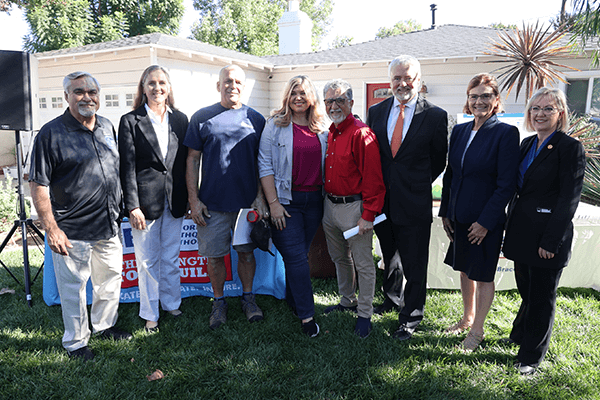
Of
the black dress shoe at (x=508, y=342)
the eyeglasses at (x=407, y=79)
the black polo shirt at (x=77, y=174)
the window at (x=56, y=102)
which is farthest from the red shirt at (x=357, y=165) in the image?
the window at (x=56, y=102)

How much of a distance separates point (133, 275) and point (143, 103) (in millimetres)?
1696

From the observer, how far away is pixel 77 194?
2.83 m

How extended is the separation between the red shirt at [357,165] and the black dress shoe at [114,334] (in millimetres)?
2065

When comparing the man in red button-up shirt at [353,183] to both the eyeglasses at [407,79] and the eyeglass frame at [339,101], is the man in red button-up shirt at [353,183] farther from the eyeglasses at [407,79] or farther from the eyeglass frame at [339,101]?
the eyeglasses at [407,79]

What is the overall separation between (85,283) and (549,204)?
10.8ft

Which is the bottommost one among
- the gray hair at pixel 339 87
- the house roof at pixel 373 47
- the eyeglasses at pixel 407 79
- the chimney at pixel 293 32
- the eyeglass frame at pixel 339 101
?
the eyeglass frame at pixel 339 101

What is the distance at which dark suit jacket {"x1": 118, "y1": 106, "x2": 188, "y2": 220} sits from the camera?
314 centimetres

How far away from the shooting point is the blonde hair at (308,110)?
3041 millimetres

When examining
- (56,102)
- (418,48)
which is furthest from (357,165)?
(56,102)

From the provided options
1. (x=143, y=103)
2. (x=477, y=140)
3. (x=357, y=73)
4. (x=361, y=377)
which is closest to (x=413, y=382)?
(x=361, y=377)

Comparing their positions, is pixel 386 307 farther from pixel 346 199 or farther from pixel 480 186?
pixel 480 186

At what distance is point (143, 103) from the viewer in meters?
3.28

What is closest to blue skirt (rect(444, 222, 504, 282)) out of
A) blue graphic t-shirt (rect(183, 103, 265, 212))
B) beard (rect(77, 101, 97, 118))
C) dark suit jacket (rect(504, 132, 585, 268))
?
dark suit jacket (rect(504, 132, 585, 268))

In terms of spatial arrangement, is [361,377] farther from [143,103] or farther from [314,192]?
[143,103]
